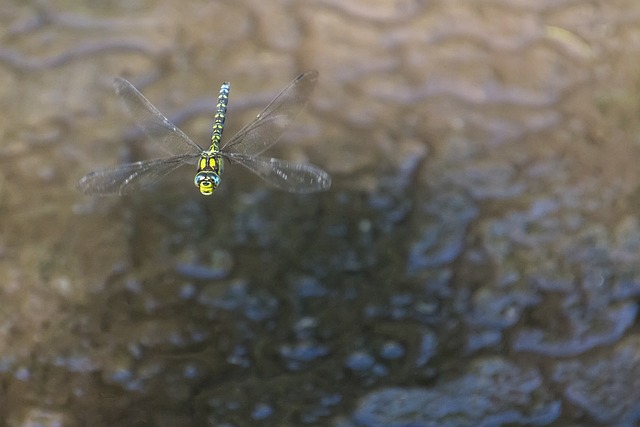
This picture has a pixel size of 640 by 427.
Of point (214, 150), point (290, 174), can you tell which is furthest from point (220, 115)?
point (290, 174)

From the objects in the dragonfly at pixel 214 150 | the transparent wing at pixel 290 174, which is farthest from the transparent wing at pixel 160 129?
the transparent wing at pixel 290 174

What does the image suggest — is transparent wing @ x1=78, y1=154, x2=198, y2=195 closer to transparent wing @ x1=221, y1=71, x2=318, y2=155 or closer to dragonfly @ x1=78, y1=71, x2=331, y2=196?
dragonfly @ x1=78, y1=71, x2=331, y2=196

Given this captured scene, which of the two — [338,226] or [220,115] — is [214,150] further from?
[338,226]

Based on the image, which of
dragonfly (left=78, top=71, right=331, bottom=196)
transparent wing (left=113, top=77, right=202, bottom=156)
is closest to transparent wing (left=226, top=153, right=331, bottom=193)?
dragonfly (left=78, top=71, right=331, bottom=196)

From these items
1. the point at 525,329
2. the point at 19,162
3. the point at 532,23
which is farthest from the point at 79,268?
the point at 532,23

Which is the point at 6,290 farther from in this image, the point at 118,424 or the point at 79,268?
the point at 118,424
